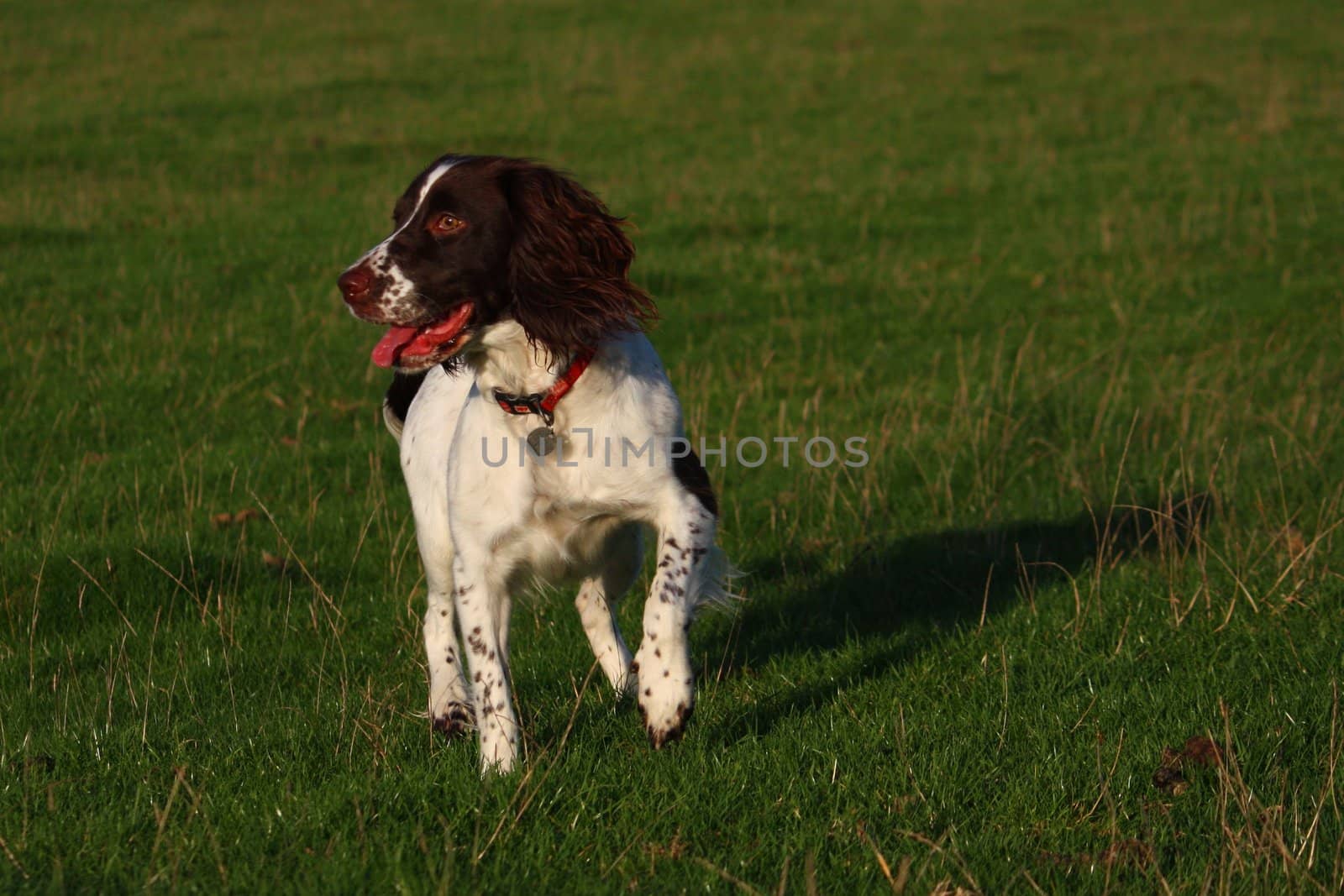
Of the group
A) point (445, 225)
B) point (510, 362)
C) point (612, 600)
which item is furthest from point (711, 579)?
point (445, 225)

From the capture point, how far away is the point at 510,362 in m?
4.46

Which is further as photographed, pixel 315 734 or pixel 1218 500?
pixel 1218 500

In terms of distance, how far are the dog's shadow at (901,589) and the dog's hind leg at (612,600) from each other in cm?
32

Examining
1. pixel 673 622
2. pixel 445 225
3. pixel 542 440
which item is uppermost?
pixel 445 225

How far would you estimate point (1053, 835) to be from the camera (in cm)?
355

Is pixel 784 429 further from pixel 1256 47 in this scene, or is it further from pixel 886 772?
pixel 1256 47

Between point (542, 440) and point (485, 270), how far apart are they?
52 cm

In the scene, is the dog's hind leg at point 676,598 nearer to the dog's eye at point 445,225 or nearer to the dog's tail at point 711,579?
the dog's tail at point 711,579

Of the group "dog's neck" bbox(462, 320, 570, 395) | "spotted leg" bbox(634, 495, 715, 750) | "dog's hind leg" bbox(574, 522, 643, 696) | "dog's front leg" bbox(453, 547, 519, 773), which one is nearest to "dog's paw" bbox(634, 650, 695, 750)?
"spotted leg" bbox(634, 495, 715, 750)

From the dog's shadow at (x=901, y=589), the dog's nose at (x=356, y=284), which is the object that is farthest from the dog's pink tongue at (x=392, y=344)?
the dog's shadow at (x=901, y=589)

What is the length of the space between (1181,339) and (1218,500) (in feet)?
12.0

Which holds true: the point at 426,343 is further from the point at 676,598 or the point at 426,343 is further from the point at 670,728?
the point at 670,728

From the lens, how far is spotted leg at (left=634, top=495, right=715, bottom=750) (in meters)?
4.17

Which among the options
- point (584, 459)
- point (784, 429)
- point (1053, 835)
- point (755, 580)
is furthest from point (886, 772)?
point (784, 429)
